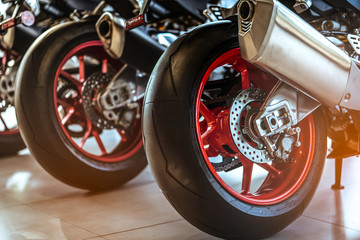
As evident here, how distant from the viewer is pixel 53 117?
2.50 metres

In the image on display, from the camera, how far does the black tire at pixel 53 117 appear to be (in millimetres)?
2457

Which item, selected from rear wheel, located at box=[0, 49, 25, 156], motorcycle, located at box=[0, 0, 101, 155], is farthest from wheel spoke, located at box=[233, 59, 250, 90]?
rear wheel, located at box=[0, 49, 25, 156]

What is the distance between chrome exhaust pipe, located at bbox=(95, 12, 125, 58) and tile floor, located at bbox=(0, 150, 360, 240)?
2.47ft

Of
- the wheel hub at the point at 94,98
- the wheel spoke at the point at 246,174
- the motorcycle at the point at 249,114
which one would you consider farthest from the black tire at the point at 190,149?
the wheel hub at the point at 94,98

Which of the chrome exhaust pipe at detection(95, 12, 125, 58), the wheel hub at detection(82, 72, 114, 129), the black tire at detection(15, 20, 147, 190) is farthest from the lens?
the wheel hub at detection(82, 72, 114, 129)

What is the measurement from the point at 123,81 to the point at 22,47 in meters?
1.09

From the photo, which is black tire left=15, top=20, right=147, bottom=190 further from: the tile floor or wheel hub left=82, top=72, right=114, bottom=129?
wheel hub left=82, top=72, right=114, bottom=129

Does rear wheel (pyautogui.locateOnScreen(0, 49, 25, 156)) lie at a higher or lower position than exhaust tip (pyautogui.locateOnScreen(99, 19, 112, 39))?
lower

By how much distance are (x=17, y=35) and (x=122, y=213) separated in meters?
1.85

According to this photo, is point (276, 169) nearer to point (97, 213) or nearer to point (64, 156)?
point (97, 213)

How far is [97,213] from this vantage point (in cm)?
232

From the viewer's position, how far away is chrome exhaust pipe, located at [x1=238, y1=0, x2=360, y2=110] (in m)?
1.60

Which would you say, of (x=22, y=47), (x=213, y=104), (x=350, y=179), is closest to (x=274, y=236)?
(x=213, y=104)

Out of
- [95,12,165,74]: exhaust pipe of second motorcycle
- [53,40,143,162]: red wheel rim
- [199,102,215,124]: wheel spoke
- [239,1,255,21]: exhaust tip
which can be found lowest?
[53,40,143,162]: red wheel rim
